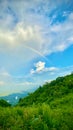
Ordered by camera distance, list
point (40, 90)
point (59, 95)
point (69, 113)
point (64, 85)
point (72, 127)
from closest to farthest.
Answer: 1. point (72, 127)
2. point (69, 113)
3. point (59, 95)
4. point (64, 85)
5. point (40, 90)

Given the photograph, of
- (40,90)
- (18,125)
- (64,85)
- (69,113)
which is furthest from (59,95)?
(18,125)

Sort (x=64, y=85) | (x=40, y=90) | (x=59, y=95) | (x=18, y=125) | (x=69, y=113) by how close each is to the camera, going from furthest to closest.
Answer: (x=40, y=90) → (x=64, y=85) → (x=59, y=95) → (x=69, y=113) → (x=18, y=125)

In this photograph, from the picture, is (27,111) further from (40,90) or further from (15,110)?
(40,90)

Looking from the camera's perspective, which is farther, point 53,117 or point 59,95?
point 59,95

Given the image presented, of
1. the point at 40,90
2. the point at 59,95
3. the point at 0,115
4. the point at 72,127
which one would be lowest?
the point at 72,127

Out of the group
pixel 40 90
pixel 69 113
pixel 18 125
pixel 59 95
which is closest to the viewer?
pixel 18 125

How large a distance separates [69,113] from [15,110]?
9.48 feet

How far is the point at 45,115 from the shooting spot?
1394 cm

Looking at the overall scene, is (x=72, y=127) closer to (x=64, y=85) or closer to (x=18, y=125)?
(x=18, y=125)

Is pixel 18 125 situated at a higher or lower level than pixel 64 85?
lower

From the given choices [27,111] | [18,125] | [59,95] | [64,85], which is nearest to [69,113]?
[27,111]

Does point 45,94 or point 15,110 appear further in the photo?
point 45,94

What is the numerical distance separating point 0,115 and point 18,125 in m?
0.95

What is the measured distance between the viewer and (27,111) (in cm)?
1430
